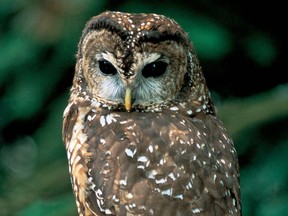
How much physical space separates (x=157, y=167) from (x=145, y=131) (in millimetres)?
187

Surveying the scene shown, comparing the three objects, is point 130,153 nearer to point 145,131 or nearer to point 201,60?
point 145,131

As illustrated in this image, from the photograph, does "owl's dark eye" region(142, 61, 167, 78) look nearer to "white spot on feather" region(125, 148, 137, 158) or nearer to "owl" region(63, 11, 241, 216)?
"owl" region(63, 11, 241, 216)

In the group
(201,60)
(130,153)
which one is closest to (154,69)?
(130,153)

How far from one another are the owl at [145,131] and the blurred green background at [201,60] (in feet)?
2.76

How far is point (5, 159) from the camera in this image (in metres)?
7.88

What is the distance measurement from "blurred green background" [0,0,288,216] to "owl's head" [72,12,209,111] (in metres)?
0.91

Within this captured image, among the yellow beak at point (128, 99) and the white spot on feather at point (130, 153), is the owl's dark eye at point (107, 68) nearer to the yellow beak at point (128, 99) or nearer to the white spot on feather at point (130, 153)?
the yellow beak at point (128, 99)

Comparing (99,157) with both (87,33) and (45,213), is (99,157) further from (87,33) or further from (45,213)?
(45,213)

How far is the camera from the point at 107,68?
18.3ft

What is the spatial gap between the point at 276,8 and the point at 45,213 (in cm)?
181

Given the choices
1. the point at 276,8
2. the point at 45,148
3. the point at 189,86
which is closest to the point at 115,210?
the point at 189,86

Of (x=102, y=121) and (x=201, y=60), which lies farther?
(x=201, y=60)

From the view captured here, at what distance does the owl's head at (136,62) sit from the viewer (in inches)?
215

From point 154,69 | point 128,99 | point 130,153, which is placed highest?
point 154,69
